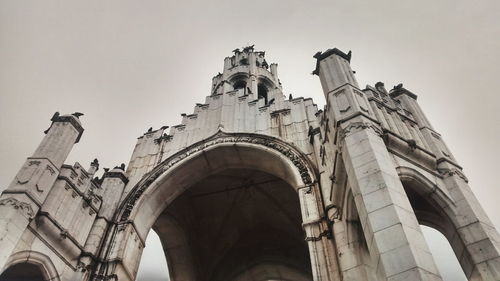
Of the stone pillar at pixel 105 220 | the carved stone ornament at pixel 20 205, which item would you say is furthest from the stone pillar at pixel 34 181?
the stone pillar at pixel 105 220

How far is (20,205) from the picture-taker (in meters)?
9.12

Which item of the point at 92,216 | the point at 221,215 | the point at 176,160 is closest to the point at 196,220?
the point at 221,215

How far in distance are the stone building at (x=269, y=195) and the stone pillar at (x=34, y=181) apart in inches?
1.3

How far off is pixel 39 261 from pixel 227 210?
9.13m

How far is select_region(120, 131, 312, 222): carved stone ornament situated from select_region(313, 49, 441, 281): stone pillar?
2.87 m

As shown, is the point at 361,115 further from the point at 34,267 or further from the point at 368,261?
the point at 34,267

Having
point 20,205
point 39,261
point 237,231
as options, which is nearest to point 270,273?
point 237,231

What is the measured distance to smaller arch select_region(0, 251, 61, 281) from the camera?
9.01 meters

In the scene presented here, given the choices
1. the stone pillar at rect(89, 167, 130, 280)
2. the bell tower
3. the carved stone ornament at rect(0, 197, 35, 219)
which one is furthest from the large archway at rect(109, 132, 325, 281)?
the bell tower

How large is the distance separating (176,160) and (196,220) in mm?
4988

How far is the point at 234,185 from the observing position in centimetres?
1723

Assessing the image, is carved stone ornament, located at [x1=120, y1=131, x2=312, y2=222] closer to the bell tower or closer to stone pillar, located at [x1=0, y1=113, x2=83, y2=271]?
stone pillar, located at [x1=0, y1=113, x2=83, y2=271]

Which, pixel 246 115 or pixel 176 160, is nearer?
pixel 176 160

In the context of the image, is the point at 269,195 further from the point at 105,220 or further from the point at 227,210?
the point at 105,220
